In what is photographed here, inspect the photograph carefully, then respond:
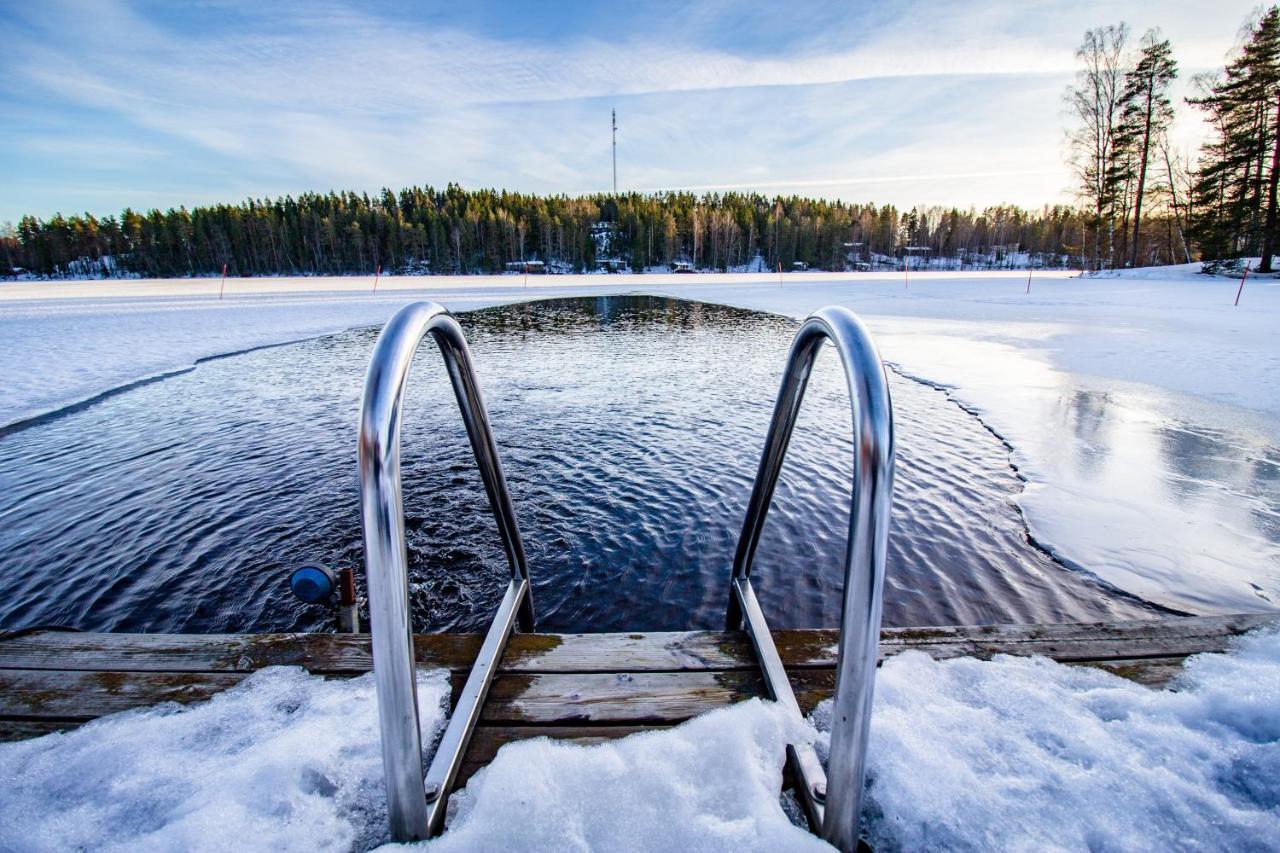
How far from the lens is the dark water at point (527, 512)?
3.69 metres

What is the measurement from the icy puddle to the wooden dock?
129mm

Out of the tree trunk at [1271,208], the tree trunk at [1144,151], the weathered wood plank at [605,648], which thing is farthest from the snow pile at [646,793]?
the tree trunk at [1144,151]

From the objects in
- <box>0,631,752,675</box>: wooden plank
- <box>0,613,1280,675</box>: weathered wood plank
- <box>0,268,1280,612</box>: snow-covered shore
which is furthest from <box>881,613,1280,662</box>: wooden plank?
<box>0,268,1280,612</box>: snow-covered shore

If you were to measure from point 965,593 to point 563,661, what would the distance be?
9.94 ft

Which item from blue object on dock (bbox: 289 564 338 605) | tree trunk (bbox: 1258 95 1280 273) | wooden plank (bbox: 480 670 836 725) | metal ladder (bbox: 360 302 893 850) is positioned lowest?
blue object on dock (bbox: 289 564 338 605)

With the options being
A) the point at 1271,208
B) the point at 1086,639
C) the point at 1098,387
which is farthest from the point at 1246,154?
the point at 1086,639

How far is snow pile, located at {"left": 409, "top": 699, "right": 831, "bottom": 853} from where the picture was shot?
4.18 ft

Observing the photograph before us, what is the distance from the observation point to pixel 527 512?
4.89 metres

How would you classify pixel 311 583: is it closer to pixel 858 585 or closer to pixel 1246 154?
pixel 858 585

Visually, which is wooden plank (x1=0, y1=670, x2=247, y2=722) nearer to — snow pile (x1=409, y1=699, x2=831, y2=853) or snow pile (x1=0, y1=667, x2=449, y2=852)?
snow pile (x1=0, y1=667, x2=449, y2=852)

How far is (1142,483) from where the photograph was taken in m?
4.89

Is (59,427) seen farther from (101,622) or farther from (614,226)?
(614,226)

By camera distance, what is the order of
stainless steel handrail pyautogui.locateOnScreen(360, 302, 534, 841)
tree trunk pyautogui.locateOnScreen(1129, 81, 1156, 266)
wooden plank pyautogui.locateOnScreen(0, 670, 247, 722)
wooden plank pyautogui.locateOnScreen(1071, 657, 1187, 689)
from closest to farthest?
stainless steel handrail pyautogui.locateOnScreen(360, 302, 534, 841) → wooden plank pyautogui.locateOnScreen(0, 670, 247, 722) → wooden plank pyautogui.locateOnScreen(1071, 657, 1187, 689) → tree trunk pyautogui.locateOnScreen(1129, 81, 1156, 266)

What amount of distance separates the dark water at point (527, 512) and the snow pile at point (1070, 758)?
168 centimetres
